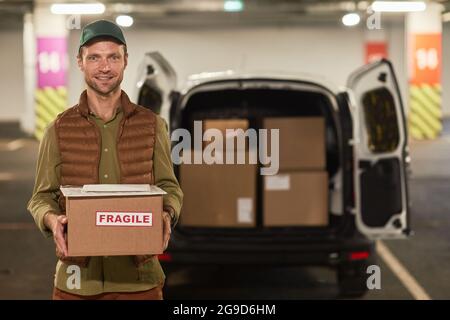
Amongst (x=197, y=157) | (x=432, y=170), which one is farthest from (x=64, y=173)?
(x=432, y=170)

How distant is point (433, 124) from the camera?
24000mm

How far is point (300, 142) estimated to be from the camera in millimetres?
6781

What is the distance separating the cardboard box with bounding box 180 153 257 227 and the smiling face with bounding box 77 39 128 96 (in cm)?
345

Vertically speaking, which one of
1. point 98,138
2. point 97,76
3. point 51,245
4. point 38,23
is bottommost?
point 51,245

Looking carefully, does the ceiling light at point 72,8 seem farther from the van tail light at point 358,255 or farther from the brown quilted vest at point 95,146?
the brown quilted vest at point 95,146

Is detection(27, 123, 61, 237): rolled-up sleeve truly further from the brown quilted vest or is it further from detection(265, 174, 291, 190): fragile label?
detection(265, 174, 291, 190): fragile label

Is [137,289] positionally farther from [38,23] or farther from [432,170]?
[38,23]

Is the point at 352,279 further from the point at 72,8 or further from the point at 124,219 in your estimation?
the point at 72,8

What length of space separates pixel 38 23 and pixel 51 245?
49.3 feet

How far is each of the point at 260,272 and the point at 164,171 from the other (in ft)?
16.1

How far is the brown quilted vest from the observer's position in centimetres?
321

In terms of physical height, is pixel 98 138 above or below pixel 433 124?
below

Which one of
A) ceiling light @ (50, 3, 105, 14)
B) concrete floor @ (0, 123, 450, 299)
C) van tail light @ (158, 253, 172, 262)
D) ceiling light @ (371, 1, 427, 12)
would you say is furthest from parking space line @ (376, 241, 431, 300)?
ceiling light @ (371, 1, 427, 12)

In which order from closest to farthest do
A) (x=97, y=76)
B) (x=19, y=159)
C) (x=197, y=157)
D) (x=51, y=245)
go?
(x=97, y=76)
(x=197, y=157)
(x=51, y=245)
(x=19, y=159)
